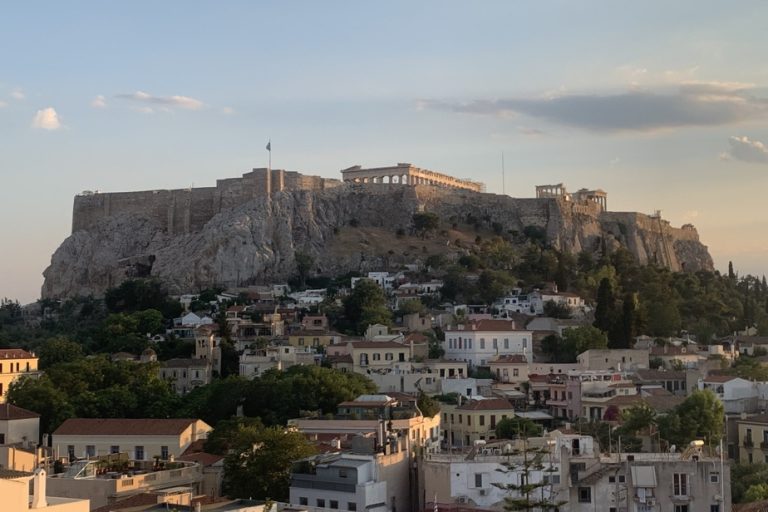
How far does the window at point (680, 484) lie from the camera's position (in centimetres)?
3316

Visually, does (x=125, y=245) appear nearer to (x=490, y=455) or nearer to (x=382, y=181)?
(x=382, y=181)

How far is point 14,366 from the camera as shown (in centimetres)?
6712

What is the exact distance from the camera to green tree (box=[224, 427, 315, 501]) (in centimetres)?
3806

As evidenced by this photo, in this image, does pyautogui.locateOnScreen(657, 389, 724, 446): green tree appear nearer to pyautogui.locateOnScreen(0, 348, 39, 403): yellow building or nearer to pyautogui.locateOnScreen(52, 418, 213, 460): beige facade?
pyautogui.locateOnScreen(52, 418, 213, 460): beige facade

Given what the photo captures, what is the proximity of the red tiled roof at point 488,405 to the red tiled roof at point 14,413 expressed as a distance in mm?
19322

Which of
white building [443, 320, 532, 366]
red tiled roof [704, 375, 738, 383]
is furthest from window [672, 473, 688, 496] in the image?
white building [443, 320, 532, 366]

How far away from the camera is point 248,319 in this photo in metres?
84.4

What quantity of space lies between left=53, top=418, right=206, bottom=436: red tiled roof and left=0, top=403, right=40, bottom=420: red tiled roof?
5075 millimetres

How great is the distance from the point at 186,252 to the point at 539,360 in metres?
43.0

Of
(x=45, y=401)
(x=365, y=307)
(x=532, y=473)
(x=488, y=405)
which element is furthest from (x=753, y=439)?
(x=365, y=307)

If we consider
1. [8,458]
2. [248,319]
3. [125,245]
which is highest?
[125,245]

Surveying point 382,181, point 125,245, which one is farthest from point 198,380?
point 382,181

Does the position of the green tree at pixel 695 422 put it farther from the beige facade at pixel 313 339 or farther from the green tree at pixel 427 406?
the beige facade at pixel 313 339

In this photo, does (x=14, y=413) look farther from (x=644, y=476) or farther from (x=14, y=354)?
(x=644, y=476)
